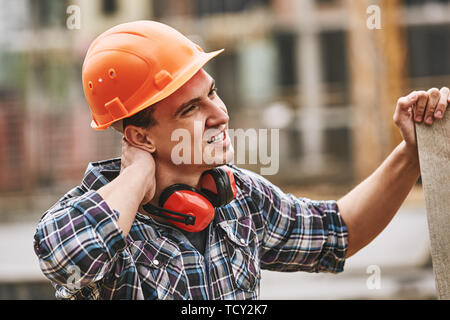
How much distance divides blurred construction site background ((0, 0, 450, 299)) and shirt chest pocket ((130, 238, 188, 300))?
860cm

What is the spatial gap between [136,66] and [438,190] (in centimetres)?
98

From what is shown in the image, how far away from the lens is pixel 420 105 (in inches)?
73.6

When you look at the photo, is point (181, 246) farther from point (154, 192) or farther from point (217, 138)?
point (217, 138)

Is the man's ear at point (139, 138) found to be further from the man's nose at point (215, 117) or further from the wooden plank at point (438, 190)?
the wooden plank at point (438, 190)

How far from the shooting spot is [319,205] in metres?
2.23

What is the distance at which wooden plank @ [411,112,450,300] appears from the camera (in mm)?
1764

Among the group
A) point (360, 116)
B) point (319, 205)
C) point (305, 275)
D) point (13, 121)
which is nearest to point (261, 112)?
point (360, 116)

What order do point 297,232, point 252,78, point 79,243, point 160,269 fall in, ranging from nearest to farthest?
point 79,243 < point 160,269 < point 297,232 < point 252,78

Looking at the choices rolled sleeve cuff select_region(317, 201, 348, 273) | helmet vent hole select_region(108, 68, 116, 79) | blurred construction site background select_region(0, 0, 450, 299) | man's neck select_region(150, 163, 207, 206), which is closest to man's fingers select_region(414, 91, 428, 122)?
rolled sleeve cuff select_region(317, 201, 348, 273)

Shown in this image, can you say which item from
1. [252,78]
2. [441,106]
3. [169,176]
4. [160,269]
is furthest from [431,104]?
[252,78]

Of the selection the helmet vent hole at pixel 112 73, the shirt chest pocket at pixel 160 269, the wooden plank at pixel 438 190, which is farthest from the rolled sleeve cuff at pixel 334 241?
the helmet vent hole at pixel 112 73

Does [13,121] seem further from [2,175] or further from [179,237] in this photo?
[179,237]

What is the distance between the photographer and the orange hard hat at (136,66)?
1.80m
